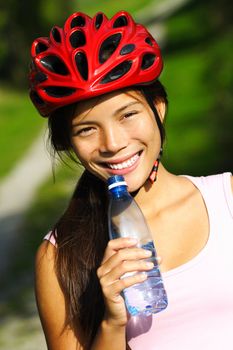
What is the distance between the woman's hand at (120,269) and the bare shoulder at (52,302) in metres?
0.39

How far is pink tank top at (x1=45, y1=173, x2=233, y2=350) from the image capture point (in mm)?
3122

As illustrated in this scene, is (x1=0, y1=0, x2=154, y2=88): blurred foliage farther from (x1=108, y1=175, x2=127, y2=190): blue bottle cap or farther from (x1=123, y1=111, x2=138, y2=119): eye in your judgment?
(x1=108, y1=175, x2=127, y2=190): blue bottle cap

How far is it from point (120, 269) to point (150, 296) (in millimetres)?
306

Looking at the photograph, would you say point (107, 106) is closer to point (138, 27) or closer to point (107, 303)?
point (138, 27)

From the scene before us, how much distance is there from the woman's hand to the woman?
0.06ft

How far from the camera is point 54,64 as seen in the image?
345 centimetres

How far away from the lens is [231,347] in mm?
3109

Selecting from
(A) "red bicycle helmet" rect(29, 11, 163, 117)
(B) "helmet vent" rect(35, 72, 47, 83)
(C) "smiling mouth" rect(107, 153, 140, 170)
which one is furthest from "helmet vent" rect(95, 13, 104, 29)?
(C) "smiling mouth" rect(107, 153, 140, 170)

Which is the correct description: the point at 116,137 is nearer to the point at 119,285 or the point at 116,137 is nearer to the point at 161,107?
the point at 161,107

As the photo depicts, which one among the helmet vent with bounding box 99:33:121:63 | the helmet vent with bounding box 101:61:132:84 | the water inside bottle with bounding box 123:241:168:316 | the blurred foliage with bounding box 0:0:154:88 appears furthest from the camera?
the blurred foliage with bounding box 0:0:154:88

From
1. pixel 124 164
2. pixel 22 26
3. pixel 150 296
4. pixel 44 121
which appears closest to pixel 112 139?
pixel 124 164

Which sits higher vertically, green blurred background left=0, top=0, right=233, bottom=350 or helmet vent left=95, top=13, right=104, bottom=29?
green blurred background left=0, top=0, right=233, bottom=350

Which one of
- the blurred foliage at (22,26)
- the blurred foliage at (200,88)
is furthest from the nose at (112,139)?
the blurred foliage at (22,26)

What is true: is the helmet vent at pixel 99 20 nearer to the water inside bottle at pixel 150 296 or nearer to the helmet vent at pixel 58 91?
the helmet vent at pixel 58 91
